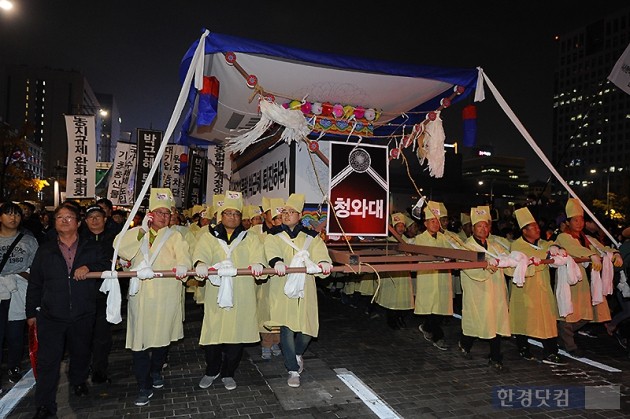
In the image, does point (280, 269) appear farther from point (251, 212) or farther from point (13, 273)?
point (251, 212)

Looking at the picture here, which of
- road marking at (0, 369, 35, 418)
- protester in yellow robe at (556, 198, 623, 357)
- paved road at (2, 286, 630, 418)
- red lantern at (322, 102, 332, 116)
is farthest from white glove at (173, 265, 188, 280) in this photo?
protester in yellow robe at (556, 198, 623, 357)

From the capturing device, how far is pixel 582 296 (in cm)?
654

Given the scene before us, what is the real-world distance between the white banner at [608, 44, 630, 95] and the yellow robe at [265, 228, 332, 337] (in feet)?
20.8

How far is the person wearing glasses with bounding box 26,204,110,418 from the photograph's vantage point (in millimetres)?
4371

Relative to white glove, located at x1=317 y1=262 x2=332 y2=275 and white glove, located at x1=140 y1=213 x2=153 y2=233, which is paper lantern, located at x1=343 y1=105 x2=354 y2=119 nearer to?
white glove, located at x1=317 y1=262 x2=332 y2=275

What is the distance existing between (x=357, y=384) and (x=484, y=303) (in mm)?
2085

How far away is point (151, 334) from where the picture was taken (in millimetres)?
4703

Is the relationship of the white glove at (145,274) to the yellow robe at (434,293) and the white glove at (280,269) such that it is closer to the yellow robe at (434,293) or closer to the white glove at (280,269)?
the white glove at (280,269)

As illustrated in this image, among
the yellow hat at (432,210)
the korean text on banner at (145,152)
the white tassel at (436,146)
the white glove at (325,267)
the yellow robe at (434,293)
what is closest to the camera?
the white glove at (325,267)

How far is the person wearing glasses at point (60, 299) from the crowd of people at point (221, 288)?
0.01 metres

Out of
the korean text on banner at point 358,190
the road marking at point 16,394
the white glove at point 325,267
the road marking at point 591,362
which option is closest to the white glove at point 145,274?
the white glove at point 325,267

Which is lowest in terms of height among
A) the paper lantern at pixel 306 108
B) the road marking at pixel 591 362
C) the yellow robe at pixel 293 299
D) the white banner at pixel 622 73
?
the road marking at pixel 591 362

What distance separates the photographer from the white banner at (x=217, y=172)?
11.5m

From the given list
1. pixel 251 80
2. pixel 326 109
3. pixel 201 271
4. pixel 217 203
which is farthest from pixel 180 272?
pixel 326 109
